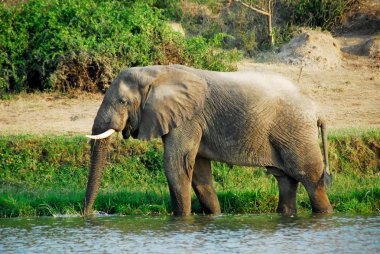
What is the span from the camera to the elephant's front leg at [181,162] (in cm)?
1156

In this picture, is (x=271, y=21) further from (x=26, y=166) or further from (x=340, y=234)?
(x=340, y=234)

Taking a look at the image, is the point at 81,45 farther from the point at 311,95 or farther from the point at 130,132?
the point at 130,132

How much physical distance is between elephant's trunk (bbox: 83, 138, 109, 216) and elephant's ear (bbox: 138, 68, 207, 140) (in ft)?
1.46

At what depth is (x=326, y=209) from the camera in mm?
11945

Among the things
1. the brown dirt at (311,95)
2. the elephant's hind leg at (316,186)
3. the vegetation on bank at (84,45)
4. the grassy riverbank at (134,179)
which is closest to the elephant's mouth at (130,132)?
the grassy riverbank at (134,179)

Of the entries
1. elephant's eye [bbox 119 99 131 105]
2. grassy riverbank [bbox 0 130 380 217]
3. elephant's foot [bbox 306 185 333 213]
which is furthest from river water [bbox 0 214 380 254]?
elephant's eye [bbox 119 99 131 105]

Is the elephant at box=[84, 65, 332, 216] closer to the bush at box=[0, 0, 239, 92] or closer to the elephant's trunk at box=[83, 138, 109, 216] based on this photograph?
the elephant's trunk at box=[83, 138, 109, 216]

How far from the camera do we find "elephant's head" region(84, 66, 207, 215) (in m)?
11.7

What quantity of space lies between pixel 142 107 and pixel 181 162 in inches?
31.5

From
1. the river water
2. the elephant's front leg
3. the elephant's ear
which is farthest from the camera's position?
the elephant's ear

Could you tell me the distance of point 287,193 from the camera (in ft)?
39.4

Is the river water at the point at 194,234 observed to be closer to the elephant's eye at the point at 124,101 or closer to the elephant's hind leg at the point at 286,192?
the elephant's hind leg at the point at 286,192

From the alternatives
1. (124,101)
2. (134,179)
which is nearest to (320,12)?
(134,179)

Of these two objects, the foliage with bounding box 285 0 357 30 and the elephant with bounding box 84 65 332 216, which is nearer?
the elephant with bounding box 84 65 332 216
